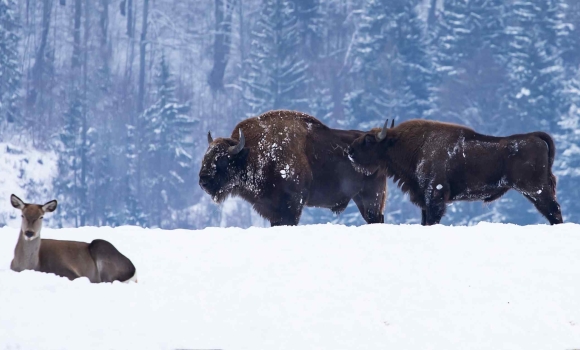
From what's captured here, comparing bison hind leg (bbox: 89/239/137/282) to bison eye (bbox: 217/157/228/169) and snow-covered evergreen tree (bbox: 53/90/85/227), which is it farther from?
snow-covered evergreen tree (bbox: 53/90/85/227)

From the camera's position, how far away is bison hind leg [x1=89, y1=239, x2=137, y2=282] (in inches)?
434

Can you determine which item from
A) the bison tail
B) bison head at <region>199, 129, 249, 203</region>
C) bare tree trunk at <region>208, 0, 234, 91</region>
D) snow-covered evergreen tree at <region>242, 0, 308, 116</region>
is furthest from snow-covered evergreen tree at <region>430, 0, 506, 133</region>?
bison head at <region>199, 129, 249, 203</region>

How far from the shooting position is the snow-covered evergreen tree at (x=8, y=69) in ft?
388

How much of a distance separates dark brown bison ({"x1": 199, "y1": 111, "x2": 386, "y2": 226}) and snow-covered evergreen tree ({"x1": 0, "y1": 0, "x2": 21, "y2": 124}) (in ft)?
336

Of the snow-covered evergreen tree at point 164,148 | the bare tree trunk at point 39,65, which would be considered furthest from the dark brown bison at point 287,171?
the bare tree trunk at point 39,65

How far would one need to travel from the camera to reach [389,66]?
117m

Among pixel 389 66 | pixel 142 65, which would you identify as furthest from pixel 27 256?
pixel 142 65

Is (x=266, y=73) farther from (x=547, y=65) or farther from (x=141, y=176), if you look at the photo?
(x=547, y=65)

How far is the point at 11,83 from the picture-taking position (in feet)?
392

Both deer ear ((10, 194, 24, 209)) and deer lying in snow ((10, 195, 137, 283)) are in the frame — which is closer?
deer lying in snow ((10, 195, 137, 283))

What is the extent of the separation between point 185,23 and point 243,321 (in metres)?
119

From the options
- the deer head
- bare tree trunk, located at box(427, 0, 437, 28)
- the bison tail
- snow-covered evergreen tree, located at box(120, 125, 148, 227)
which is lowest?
snow-covered evergreen tree, located at box(120, 125, 148, 227)

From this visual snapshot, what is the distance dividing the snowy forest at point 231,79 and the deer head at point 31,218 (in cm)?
8341

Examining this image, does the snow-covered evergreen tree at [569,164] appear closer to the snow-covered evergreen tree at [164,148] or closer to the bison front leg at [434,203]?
the snow-covered evergreen tree at [164,148]
